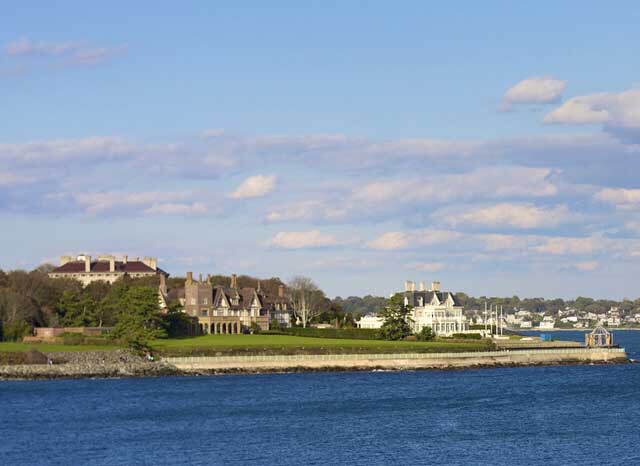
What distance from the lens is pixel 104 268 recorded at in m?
185

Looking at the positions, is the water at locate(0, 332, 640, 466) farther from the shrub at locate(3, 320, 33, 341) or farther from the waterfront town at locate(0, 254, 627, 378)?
the shrub at locate(3, 320, 33, 341)

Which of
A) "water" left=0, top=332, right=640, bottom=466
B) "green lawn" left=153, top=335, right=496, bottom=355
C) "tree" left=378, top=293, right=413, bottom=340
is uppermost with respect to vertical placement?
"tree" left=378, top=293, right=413, bottom=340

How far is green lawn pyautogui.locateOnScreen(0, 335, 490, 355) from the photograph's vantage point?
103 meters

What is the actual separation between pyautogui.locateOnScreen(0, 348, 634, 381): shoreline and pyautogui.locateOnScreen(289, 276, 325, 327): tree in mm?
45900

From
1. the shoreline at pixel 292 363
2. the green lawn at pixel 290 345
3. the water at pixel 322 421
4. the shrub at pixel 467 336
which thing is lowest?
the water at pixel 322 421

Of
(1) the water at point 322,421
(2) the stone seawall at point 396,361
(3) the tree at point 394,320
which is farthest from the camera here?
(3) the tree at point 394,320

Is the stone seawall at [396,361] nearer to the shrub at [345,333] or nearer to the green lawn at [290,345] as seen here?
the green lawn at [290,345]

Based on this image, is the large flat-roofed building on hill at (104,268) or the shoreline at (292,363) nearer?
the shoreline at (292,363)

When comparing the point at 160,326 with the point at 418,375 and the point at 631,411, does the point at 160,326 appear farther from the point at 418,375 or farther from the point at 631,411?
the point at 631,411

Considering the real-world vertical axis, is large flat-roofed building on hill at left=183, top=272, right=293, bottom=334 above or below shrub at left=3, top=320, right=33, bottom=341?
above

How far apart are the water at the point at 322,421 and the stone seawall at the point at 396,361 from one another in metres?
3.87

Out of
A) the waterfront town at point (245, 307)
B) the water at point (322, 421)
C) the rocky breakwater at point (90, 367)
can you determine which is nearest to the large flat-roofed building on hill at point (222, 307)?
the waterfront town at point (245, 307)

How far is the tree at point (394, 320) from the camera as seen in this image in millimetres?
124812

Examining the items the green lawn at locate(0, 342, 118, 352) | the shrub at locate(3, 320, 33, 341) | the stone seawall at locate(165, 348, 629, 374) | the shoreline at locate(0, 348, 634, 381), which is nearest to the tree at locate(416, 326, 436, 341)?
the stone seawall at locate(165, 348, 629, 374)
